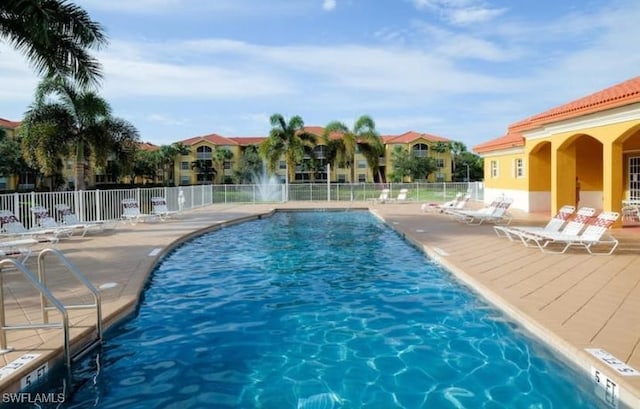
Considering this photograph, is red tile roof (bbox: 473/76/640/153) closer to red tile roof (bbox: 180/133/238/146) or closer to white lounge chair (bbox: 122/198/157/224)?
white lounge chair (bbox: 122/198/157/224)

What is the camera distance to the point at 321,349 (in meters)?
5.33

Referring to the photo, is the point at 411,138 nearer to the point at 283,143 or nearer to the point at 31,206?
the point at 283,143

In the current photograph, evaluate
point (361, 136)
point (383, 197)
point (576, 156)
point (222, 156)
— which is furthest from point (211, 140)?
point (576, 156)

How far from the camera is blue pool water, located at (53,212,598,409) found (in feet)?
13.9

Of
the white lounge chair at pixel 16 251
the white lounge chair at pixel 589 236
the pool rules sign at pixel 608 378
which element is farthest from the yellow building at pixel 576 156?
the white lounge chair at pixel 16 251

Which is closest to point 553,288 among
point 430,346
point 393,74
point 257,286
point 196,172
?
point 430,346

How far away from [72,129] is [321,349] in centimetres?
2004

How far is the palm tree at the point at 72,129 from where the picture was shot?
2036 centimetres

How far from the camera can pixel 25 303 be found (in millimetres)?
6254

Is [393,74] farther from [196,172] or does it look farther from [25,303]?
[196,172]

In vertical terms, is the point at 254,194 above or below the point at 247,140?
below

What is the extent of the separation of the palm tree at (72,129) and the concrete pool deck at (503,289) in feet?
31.3

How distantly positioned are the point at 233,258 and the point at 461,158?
71.3 m

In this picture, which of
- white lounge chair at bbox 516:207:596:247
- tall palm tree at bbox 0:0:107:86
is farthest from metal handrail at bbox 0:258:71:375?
tall palm tree at bbox 0:0:107:86
